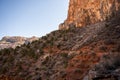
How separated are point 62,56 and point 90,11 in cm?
3359

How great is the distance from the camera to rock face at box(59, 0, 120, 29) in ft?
221

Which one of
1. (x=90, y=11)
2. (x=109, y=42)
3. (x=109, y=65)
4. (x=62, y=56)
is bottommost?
(x=62, y=56)

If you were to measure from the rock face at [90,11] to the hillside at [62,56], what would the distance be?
1600 centimetres

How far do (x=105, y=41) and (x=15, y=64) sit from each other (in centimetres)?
1515

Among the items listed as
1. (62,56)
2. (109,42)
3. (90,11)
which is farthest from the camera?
(90,11)

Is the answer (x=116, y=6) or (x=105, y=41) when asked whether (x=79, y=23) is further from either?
(x=105, y=41)

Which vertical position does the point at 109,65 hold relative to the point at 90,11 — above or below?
below

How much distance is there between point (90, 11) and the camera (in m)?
70.4

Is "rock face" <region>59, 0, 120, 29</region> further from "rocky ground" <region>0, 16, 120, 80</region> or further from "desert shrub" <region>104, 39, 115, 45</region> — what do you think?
"desert shrub" <region>104, 39, 115, 45</region>

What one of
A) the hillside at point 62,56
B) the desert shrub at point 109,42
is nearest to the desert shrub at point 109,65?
the hillside at point 62,56

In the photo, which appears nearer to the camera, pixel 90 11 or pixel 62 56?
pixel 62 56

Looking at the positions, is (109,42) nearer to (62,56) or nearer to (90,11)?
(62,56)

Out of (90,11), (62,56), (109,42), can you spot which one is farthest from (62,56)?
(90,11)

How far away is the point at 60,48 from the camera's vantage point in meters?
46.2
